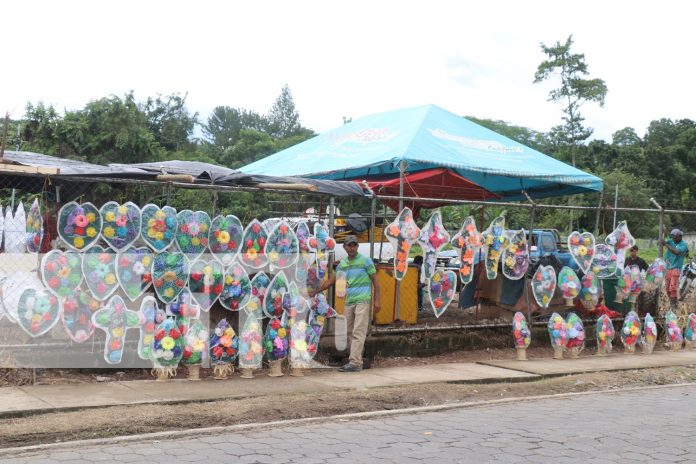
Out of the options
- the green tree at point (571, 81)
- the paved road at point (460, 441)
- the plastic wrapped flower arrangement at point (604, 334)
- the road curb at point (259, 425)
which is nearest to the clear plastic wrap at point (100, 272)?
the road curb at point (259, 425)

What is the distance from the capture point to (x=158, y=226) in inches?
326

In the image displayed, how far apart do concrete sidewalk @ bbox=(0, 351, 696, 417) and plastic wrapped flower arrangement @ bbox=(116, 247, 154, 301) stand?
1050mm

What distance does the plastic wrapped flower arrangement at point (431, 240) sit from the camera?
33.5ft

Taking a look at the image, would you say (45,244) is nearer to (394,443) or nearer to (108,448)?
(108,448)

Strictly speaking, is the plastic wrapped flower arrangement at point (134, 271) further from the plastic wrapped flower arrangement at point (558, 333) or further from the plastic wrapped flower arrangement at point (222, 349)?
the plastic wrapped flower arrangement at point (558, 333)

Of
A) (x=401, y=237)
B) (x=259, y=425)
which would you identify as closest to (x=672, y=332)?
(x=401, y=237)

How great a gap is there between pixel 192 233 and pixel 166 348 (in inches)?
55.2

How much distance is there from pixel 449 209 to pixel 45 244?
2100cm

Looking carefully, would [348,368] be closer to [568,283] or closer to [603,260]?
[568,283]

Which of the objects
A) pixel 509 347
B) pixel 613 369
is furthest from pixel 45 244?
pixel 613 369

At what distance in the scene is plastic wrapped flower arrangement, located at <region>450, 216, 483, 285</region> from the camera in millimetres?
10539

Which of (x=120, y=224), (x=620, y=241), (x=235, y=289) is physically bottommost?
(x=235, y=289)

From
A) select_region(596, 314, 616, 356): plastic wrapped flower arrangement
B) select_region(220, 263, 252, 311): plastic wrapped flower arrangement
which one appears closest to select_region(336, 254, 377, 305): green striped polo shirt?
select_region(220, 263, 252, 311): plastic wrapped flower arrangement

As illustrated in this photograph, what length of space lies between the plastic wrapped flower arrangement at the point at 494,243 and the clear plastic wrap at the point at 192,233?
440 centimetres
